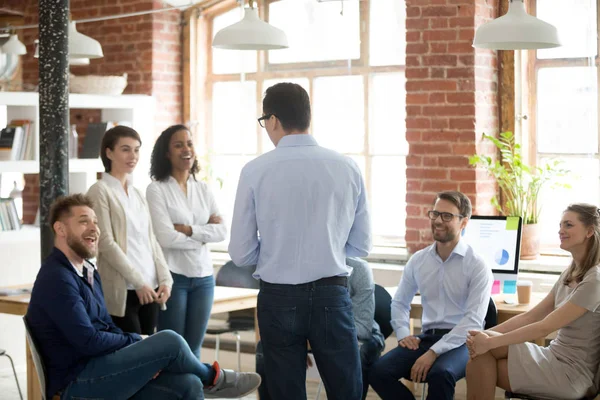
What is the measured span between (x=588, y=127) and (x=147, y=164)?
127 inches

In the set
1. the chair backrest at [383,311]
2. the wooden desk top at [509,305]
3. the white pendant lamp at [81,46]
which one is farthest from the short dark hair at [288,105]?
the white pendant lamp at [81,46]

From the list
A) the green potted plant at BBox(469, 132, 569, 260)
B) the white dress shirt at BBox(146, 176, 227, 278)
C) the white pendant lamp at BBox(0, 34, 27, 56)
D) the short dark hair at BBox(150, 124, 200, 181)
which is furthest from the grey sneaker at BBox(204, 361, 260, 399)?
the white pendant lamp at BBox(0, 34, 27, 56)

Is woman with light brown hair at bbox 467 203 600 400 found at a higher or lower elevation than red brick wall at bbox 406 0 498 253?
lower

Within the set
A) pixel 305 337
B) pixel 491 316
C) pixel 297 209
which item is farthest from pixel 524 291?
pixel 297 209

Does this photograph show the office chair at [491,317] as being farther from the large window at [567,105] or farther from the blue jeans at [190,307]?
the large window at [567,105]

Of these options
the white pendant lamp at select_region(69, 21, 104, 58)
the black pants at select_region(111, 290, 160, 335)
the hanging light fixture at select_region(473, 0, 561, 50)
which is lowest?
the black pants at select_region(111, 290, 160, 335)

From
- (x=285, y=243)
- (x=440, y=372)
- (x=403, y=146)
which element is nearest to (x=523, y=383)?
(x=440, y=372)

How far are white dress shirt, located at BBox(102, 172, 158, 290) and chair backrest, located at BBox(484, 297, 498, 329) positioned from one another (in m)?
1.64

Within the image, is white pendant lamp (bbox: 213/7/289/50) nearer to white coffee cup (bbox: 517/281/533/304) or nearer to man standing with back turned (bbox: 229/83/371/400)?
man standing with back turned (bbox: 229/83/371/400)

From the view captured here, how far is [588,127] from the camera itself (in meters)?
5.78

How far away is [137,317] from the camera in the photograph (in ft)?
14.8

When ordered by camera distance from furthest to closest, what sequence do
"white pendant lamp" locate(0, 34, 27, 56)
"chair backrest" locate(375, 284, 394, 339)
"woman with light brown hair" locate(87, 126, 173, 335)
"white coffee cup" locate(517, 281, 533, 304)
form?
"white pendant lamp" locate(0, 34, 27, 56) → "chair backrest" locate(375, 284, 394, 339) → "white coffee cup" locate(517, 281, 533, 304) → "woman with light brown hair" locate(87, 126, 173, 335)

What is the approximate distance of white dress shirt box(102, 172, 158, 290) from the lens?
4516 mm

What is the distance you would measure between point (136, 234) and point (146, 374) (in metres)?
0.92
